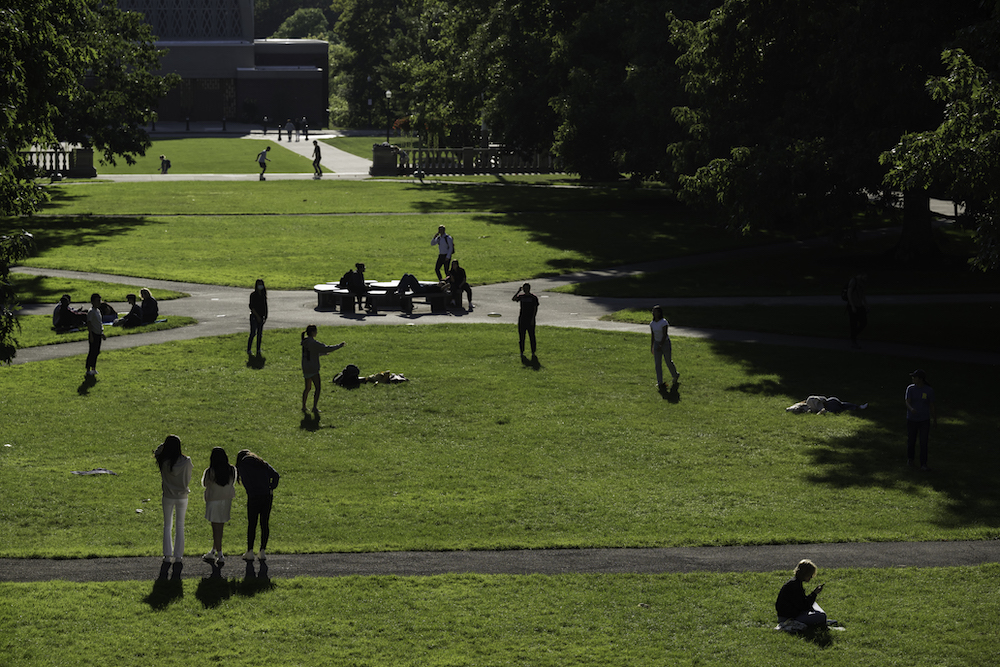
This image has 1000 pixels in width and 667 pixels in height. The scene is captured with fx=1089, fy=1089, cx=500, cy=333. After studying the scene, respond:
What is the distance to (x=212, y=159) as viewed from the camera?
75188 millimetres

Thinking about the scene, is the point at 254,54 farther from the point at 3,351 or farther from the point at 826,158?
the point at 3,351

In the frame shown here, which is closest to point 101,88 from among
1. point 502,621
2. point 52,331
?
point 52,331

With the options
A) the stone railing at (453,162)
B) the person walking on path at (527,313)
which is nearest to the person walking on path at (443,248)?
the person walking on path at (527,313)

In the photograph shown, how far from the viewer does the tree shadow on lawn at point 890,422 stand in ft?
55.5

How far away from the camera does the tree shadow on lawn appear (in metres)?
16.9

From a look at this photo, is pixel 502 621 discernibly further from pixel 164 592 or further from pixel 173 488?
pixel 173 488

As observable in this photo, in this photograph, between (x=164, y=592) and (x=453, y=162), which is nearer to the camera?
(x=164, y=592)

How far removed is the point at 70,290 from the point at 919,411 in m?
24.6

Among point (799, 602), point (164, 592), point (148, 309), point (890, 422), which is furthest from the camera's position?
point (148, 309)

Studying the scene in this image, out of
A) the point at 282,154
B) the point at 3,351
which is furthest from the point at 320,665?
the point at 282,154

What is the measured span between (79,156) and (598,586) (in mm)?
58855

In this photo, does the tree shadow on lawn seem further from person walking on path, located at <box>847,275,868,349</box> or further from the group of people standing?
the group of people standing

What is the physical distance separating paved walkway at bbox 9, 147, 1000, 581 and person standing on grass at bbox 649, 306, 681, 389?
5.22 meters

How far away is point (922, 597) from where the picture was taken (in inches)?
496
